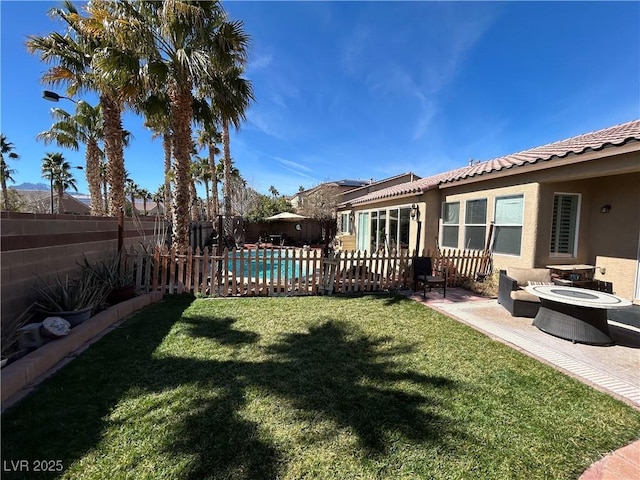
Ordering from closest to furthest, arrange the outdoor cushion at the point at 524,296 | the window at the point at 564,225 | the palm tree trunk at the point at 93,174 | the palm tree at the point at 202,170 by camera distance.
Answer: the outdoor cushion at the point at 524,296 < the window at the point at 564,225 < the palm tree trunk at the point at 93,174 < the palm tree at the point at 202,170

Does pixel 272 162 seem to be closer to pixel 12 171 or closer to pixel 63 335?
pixel 12 171

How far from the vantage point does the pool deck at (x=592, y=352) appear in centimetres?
234

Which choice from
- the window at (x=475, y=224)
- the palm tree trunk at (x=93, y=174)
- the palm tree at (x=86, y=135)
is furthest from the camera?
the palm tree trunk at (x=93, y=174)

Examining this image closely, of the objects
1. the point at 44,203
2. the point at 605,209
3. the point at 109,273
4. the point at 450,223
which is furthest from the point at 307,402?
the point at 44,203

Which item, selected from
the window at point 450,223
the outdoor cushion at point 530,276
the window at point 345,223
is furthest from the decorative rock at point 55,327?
the window at point 345,223

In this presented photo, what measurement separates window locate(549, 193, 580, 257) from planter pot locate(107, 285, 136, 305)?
10502mm

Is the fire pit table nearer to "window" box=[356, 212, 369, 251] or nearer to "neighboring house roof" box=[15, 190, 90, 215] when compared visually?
"window" box=[356, 212, 369, 251]

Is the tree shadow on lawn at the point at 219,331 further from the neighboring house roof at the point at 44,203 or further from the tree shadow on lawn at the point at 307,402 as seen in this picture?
the neighboring house roof at the point at 44,203

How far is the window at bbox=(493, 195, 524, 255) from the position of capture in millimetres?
8250

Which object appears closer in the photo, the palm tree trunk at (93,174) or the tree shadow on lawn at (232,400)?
the tree shadow on lawn at (232,400)

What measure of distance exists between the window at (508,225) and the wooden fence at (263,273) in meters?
0.92

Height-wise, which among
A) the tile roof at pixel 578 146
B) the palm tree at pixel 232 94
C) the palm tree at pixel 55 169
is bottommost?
the tile roof at pixel 578 146

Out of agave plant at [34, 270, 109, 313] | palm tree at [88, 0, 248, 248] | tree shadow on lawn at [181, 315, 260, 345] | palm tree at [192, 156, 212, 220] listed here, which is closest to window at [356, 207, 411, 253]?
tree shadow on lawn at [181, 315, 260, 345]

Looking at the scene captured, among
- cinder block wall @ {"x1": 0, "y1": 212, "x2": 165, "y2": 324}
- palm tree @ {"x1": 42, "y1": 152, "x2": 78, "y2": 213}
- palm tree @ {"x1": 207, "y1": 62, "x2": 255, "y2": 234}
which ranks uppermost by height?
palm tree @ {"x1": 42, "y1": 152, "x2": 78, "y2": 213}
